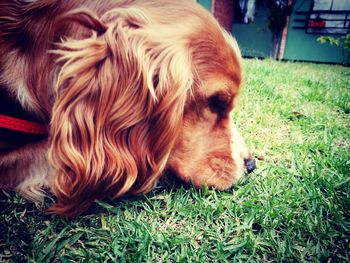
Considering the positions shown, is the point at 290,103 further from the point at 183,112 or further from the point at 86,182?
the point at 86,182

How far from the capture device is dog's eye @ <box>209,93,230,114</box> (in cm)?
178

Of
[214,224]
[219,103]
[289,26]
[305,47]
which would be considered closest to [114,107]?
[219,103]

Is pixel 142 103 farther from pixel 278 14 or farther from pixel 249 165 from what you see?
pixel 278 14

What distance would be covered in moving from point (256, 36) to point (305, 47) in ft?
6.50

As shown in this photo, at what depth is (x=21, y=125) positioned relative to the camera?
162 cm

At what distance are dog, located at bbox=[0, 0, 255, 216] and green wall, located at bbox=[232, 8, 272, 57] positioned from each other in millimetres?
11010

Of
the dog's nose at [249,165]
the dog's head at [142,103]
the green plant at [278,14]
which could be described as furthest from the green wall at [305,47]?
the dog's head at [142,103]

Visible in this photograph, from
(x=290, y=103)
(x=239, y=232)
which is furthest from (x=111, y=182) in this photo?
(x=290, y=103)

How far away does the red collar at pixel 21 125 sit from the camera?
1.57 meters

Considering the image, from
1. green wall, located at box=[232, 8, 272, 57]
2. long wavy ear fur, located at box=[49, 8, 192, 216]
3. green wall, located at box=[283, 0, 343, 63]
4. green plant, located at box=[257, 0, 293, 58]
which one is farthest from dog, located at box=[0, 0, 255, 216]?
green wall, located at box=[232, 8, 272, 57]

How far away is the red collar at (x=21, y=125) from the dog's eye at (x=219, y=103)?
969 mm

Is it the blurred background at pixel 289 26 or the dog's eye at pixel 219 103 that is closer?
the dog's eye at pixel 219 103

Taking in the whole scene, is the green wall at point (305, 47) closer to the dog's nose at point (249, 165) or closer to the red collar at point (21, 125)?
the dog's nose at point (249, 165)

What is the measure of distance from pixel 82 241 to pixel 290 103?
309 centimetres
